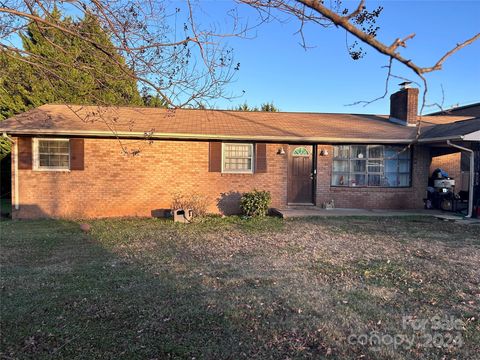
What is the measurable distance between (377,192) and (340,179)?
4.74 ft

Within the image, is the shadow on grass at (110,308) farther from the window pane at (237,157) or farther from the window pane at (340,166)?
the window pane at (340,166)

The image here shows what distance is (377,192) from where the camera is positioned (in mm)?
12398

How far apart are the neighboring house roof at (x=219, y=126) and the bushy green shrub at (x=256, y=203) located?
1893 millimetres

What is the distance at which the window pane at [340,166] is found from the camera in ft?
40.6

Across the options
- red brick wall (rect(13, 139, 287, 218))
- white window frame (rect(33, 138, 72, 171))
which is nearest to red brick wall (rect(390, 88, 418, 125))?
red brick wall (rect(13, 139, 287, 218))

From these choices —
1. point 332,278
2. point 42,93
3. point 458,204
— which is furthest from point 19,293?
point 42,93

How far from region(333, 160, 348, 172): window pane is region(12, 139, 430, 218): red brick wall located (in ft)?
1.47

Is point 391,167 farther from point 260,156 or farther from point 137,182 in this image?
point 137,182

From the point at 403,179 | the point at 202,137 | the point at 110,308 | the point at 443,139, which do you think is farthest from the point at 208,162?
the point at 110,308

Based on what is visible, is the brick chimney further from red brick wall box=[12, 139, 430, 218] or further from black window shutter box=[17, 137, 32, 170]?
black window shutter box=[17, 137, 32, 170]

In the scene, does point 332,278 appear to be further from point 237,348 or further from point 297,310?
point 237,348

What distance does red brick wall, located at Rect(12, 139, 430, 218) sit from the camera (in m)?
10.8

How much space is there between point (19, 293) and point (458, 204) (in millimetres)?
13396

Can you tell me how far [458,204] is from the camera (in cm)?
1224
